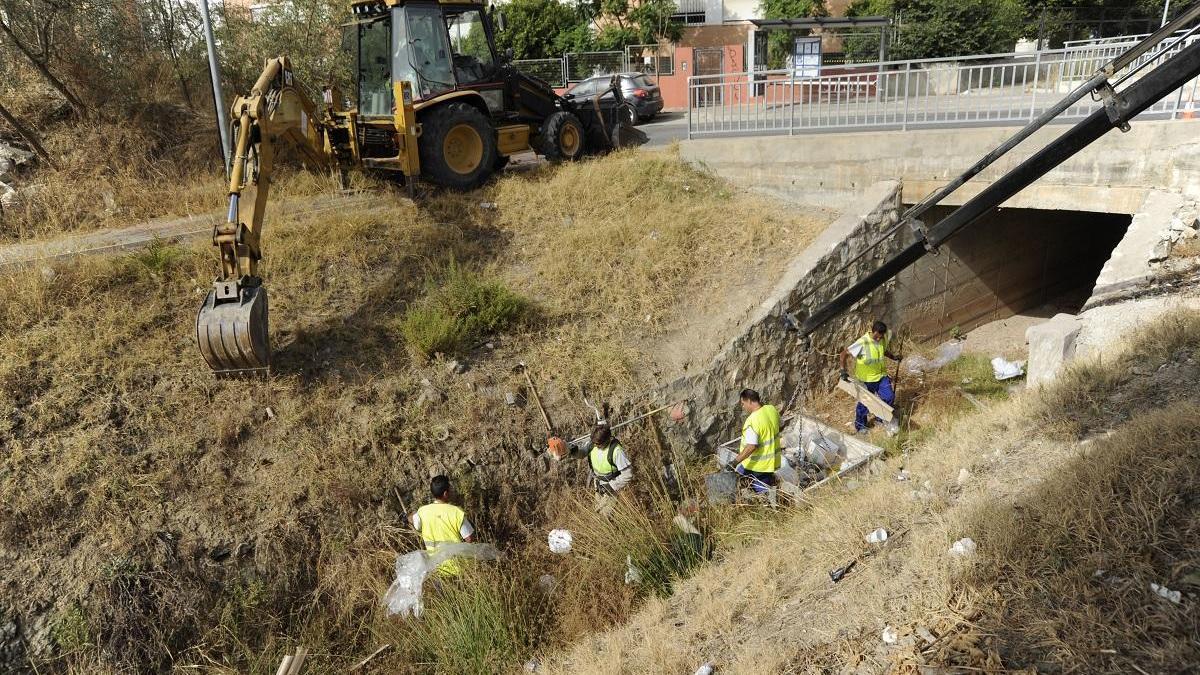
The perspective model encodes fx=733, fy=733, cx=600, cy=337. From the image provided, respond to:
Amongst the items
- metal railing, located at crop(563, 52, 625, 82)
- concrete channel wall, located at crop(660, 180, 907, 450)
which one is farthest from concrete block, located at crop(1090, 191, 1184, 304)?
metal railing, located at crop(563, 52, 625, 82)

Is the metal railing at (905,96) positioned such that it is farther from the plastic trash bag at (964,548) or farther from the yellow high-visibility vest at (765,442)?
the plastic trash bag at (964,548)

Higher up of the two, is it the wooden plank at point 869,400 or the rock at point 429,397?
the rock at point 429,397

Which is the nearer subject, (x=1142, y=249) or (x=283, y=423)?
(x=283, y=423)

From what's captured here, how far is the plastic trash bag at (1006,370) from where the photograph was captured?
8.25m

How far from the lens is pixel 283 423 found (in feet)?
19.4

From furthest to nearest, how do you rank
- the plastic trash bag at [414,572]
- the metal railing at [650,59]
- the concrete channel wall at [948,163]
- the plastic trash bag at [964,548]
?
the metal railing at [650,59] → the concrete channel wall at [948,163] → the plastic trash bag at [414,572] → the plastic trash bag at [964,548]

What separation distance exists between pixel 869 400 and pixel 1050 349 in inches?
68.7

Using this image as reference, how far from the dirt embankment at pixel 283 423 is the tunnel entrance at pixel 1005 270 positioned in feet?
9.32

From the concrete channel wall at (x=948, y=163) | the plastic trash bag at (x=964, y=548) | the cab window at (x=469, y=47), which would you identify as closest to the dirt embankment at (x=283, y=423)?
the concrete channel wall at (x=948, y=163)

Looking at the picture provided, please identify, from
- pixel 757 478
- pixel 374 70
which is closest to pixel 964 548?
pixel 757 478

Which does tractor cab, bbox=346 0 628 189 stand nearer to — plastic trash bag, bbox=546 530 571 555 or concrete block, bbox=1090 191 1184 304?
plastic trash bag, bbox=546 530 571 555

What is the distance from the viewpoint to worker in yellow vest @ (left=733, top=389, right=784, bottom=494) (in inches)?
243

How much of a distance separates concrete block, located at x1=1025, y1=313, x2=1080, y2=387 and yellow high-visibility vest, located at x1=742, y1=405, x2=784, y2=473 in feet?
7.41

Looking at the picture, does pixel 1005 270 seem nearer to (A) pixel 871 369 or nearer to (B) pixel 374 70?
(A) pixel 871 369
